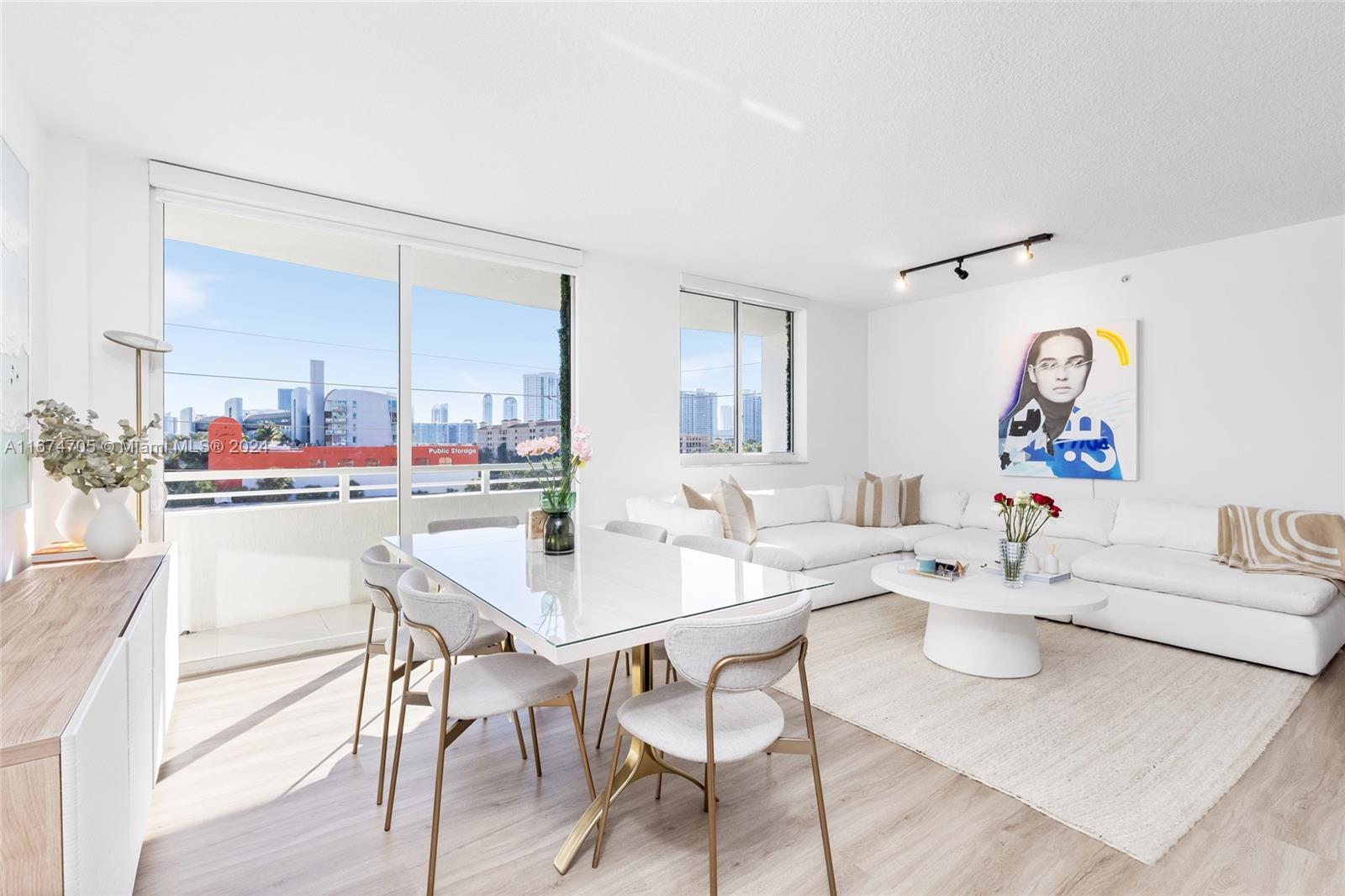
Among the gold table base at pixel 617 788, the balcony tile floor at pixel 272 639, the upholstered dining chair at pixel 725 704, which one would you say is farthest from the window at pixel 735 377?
the upholstered dining chair at pixel 725 704

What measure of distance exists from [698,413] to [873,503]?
176cm

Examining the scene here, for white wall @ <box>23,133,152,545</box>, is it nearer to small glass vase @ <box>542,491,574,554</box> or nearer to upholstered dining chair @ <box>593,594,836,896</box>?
small glass vase @ <box>542,491,574,554</box>

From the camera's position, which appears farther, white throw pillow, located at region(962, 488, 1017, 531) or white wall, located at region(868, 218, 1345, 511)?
white throw pillow, located at region(962, 488, 1017, 531)

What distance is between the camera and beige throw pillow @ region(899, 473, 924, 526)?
5.62 metres

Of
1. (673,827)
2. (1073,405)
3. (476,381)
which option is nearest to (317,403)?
(476,381)

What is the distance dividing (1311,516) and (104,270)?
270 inches

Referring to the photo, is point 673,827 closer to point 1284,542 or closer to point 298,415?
point 298,415

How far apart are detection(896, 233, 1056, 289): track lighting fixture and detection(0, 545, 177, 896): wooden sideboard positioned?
514 cm

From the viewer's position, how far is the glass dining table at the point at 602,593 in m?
1.59

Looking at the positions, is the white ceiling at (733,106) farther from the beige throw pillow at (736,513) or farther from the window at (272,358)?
the beige throw pillow at (736,513)

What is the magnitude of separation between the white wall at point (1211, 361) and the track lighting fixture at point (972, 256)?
199 mm

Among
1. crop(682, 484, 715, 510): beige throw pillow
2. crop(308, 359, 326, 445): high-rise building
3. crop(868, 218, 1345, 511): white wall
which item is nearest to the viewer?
crop(308, 359, 326, 445): high-rise building

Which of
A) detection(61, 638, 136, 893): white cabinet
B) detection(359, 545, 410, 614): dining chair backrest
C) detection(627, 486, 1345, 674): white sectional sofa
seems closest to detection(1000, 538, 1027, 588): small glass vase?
detection(627, 486, 1345, 674): white sectional sofa

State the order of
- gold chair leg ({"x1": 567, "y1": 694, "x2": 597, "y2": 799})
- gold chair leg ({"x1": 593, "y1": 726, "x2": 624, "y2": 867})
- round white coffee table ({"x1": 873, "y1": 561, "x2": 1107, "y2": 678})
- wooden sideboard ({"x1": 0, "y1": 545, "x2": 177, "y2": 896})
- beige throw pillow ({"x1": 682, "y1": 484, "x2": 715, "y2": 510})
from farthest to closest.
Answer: beige throw pillow ({"x1": 682, "y1": 484, "x2": 715, "y2": 510}) < round white coffee table ({"x1": 873, "y1": 561, "x2": 1107, "y2": 678}) < gold chair leg ({"x1": 567, "y1": 694, "x2": 597, "y2": 799}) < gold chair leg ({"x1": 593, "y1": 726, "x2": 624, "y2": 867}) < wooden sideboard ({"x1": 0, "y1": 545, "x2": 177, "y2": 896})
